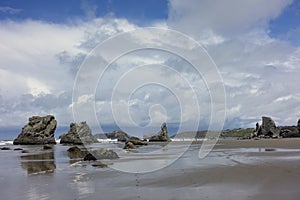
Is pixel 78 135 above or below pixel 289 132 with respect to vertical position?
above

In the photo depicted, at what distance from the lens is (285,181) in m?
14.6

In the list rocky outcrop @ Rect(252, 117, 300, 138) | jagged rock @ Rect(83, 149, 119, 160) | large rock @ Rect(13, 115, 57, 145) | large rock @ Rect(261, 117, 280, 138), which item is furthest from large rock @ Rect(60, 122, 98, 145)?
jagged rock @ Rect(83, 149, 119, 160)

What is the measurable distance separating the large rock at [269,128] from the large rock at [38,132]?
196ft

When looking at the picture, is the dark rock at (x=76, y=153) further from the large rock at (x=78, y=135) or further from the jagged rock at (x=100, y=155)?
the large rock at (x=78, y=135)

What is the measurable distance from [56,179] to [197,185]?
25.7 feet

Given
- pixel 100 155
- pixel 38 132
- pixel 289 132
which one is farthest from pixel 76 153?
pixel 289 132

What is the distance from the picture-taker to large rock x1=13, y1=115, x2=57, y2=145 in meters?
90.2

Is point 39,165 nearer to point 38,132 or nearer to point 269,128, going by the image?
point 38,132

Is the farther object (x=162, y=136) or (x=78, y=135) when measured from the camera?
(x=162, y=136)

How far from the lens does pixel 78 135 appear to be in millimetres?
92000

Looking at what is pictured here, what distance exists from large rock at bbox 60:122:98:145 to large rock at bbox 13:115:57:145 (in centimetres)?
413

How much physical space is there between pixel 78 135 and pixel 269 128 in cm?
5403

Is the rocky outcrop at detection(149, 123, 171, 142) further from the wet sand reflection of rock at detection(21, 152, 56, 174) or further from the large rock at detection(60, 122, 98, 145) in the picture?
the wet sand reflection of rock at detection(21, 152, 56, 174)

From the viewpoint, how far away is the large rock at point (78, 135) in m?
90.0
